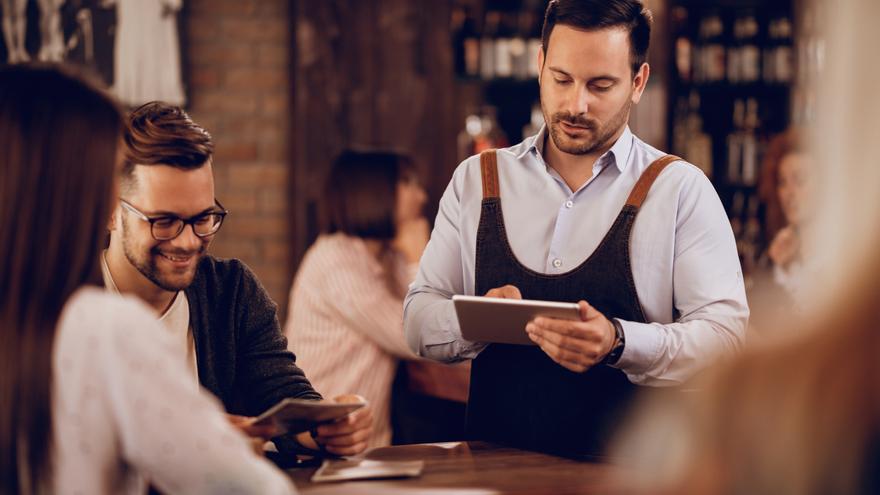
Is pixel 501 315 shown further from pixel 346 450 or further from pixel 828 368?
pixel 828 368

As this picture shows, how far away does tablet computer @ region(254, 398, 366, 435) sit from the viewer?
1.60 meters

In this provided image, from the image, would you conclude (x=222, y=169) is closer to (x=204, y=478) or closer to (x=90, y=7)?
(x=90, y=7)

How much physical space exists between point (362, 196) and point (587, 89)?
4.54ft

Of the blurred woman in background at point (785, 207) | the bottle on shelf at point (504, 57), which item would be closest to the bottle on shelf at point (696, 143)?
the blurred woman in background at point (785, 207)

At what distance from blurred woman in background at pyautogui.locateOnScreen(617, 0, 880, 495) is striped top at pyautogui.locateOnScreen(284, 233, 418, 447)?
8.40 feet

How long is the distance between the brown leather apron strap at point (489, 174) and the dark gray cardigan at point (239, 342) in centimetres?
53

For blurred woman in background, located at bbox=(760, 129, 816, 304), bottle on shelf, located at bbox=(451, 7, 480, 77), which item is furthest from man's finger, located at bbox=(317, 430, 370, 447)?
bottle on shelf, located at bbox=(451, 7, 480, 77)

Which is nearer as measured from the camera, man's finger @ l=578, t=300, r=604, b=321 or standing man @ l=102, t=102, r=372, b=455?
man's finger @ l=578, t=300, r=604, b=321

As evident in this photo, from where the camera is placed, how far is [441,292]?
2.31 meters

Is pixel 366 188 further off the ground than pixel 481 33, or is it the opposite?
pixel 481 33

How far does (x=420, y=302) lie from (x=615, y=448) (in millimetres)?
525

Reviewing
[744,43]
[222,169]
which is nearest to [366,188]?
[222,169]

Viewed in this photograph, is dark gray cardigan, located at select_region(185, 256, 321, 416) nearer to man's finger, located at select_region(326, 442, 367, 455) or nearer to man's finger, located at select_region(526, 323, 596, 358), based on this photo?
man's finger, located at select_region(326, 442, 367, 455)

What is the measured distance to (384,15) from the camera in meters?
4.54
